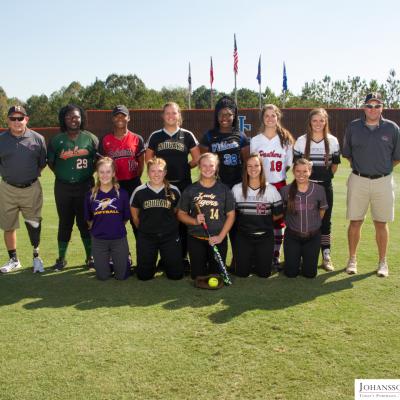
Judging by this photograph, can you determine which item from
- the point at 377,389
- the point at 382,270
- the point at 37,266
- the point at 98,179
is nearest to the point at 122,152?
the point at 98,179

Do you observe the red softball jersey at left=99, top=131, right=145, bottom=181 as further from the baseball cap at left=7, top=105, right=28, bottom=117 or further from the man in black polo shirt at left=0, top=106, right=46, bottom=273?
the baseball cap at left=7, top=105, right=28, bottom=117

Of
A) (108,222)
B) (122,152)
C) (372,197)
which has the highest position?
(122,152)

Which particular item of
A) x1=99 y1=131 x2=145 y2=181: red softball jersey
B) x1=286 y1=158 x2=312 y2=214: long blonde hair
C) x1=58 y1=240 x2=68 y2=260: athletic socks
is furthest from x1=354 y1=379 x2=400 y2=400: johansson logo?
x1=58 y1=240 x2=68 y2=260: athletic socks

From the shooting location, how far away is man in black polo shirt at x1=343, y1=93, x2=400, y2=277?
519 centimetres

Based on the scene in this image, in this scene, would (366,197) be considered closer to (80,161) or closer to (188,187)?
(188,187)

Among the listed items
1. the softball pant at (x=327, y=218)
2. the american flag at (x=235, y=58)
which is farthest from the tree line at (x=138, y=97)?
the softball pant at (x=327, y=218)

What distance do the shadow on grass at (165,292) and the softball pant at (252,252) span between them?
0.11 m

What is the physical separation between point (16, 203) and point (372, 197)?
4263mm

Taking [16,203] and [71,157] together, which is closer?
[71,157]

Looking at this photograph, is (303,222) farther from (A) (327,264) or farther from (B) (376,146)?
(B) (376,146)

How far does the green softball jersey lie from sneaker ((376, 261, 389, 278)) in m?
3.61

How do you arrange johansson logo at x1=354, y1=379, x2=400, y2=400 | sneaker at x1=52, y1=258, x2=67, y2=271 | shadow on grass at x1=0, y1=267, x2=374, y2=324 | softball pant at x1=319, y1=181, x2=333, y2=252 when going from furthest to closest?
sneaker at x1=52, y1=258, x2=67, y2=271 → softball pant at x1=319, y1=181, x2=333, y2=252 → shadow on grass at x1=0, y1=267, x2=374, y2=324 → johansson logo at x1=354, y1=379, x2=400, y2=400

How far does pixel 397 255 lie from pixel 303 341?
3066mm

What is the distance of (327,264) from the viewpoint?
18.2ft
